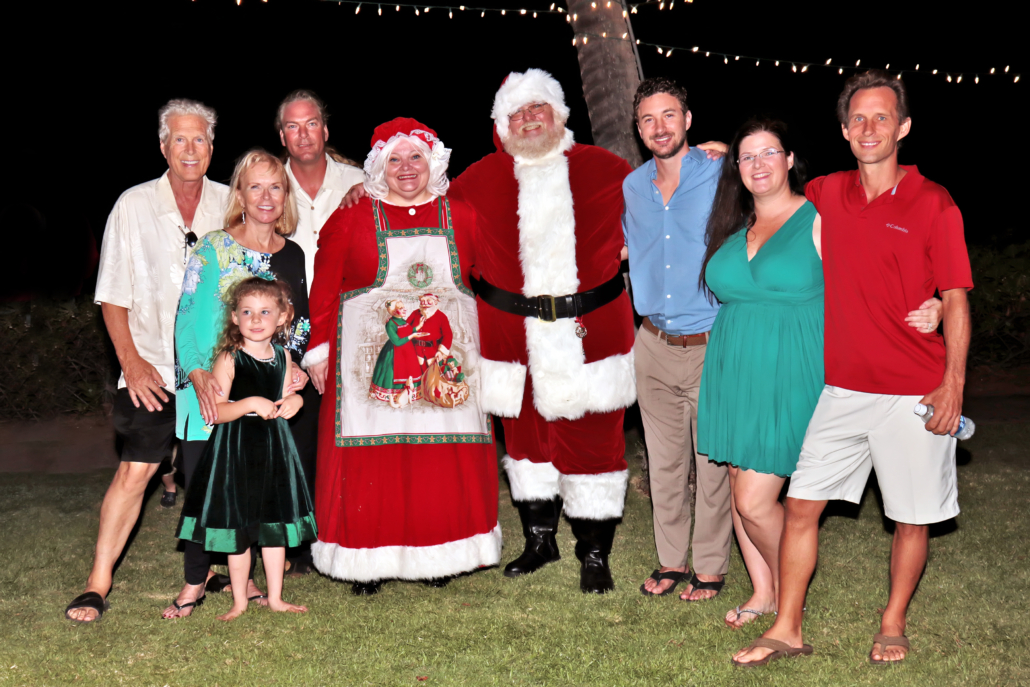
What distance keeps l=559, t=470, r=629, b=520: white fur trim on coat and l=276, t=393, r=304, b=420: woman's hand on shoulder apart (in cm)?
132

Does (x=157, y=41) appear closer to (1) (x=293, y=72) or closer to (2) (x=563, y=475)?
(1) (x=293, y=72)

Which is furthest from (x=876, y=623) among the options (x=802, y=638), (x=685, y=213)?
(x=685, y=213)

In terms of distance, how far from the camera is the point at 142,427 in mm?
4043

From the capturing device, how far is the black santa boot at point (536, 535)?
4555 mm

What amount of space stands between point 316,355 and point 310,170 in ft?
3.47

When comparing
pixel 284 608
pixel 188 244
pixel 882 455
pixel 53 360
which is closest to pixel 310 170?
pixel 188 244

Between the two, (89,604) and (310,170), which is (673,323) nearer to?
(310,170)

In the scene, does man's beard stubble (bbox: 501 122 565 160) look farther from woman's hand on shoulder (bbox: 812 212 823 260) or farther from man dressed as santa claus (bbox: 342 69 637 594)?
woman's hand on shoulder (bbox: 812 212 823 260)

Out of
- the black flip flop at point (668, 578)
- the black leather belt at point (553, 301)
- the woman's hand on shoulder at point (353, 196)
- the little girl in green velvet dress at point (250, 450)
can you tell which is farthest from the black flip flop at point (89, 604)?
the black flip flop at point (668, 578)

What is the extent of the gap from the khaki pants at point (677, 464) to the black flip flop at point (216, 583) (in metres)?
2.07

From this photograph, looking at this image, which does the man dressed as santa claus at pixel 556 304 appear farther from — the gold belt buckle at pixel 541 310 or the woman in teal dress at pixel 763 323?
the woman in teal dress at pixel 763 323

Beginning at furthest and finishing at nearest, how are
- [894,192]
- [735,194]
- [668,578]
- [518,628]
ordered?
[668,578], [518,628], [735,194], [894,192]

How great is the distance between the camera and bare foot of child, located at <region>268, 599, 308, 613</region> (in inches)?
160

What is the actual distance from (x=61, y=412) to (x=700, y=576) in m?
6.29
